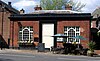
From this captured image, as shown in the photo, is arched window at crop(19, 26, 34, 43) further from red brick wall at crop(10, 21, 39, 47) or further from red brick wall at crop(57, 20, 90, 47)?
red brick wall at crop(57, 20, 90, 47)

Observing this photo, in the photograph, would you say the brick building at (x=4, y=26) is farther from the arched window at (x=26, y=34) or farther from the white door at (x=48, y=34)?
the white door at (x=48, y=34)

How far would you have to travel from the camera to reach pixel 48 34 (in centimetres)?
4334

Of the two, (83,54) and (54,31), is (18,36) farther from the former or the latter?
(83,54)

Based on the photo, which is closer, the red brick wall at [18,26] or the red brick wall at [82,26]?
the red brick wall at [82,26]

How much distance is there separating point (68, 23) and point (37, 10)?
9.96 metres

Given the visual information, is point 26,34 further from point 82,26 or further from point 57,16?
point 82,26

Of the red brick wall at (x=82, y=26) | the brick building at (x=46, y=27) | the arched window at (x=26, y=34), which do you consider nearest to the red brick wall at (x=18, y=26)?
the brick building at (x=46, y=27)

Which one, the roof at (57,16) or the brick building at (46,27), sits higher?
the roof at (57,16)

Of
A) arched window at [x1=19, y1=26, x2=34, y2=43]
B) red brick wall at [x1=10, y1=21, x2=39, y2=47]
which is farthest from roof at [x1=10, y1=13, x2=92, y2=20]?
arched window at [x1=19, y1=26, x2=34, y2=43]

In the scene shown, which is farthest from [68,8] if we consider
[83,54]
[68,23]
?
[83,54]

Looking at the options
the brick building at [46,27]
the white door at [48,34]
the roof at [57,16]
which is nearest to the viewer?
the roof at [57,16]

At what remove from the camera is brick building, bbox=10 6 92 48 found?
4252 centimetres

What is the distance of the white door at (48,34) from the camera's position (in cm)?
4309

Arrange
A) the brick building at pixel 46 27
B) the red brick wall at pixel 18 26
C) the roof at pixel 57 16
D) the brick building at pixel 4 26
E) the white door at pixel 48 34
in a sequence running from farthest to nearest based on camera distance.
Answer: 1. the brick building at pixel 4 26
2. the red brick wall at pixel 18 26
3. the white door at pixel 48 34
4. the brick building at pixel 46 27
5. the roof at pixel 57 16
